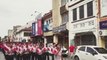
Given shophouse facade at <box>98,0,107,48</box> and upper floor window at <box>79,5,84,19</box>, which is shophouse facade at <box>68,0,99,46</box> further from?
shophouse facade at <box>98,0,107,48</box>

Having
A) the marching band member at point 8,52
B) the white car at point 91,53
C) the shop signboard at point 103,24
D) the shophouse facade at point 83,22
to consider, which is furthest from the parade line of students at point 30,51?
the shophouse facade at point 83,22

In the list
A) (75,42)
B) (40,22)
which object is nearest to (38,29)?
(40,22)

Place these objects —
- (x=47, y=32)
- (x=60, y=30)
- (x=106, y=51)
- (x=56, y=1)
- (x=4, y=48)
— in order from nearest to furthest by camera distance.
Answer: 1. (x=4, y=48)
2. (x=106, y=51)
3. (x=60, y=30)
4. (x=56, y=1)
5. (x=47, y=32)

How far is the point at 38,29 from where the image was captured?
60.2m

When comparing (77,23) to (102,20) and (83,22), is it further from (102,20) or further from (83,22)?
(102,20)

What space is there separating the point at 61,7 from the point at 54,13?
363 cm

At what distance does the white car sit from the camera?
984 inches

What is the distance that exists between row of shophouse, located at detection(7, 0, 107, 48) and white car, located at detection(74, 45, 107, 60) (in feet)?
20.0

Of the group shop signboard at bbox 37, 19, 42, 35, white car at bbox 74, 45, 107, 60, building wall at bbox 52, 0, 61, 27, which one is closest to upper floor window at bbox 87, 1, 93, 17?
white car at bbox 74, 45, 107, 60

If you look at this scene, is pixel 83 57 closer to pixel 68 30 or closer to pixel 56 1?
pixel 68 30

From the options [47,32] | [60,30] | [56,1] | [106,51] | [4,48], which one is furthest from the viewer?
[47,32]

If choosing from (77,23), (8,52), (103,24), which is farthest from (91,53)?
(77,23)

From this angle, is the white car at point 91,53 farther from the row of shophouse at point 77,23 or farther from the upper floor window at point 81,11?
the upper floor window at point 81,11

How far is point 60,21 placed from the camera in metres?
48.5
